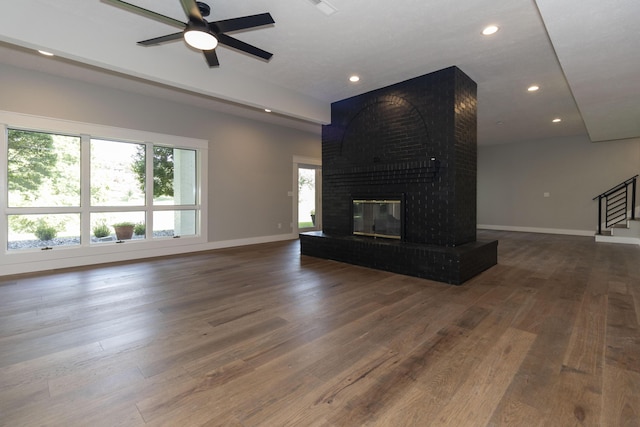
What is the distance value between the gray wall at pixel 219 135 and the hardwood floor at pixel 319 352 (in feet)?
8.20

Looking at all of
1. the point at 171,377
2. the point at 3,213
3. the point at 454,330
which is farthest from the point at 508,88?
the point at 3,213

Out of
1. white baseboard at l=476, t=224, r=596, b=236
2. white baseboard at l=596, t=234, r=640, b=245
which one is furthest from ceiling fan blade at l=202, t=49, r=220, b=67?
white baseboard at l=476, t=224, r=596, b=236

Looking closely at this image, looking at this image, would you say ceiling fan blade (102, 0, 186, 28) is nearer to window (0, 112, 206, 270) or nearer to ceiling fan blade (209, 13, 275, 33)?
ceiling fan blade (209, 13, 275, 33)

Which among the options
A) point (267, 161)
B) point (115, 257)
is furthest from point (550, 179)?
point (115, 257)

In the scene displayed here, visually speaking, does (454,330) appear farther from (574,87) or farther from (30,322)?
(574,87)

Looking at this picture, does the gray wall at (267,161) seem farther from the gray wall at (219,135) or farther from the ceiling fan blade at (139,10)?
the ceiling fan blade at (139,10)

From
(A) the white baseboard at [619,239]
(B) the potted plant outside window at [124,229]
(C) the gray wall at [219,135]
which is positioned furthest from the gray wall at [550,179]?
(B) the potted plant outside window at [124,229]

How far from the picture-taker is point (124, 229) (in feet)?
16.5

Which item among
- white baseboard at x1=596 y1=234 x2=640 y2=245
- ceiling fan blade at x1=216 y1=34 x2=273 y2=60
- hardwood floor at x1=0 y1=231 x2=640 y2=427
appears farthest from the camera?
white baseboard at x1=596 y1=234 x2=640 y2=245

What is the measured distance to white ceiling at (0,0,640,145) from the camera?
8.80ft

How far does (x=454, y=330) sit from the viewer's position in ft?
7.58

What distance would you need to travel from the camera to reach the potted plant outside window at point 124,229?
196 inches

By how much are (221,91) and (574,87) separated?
4.85 metres

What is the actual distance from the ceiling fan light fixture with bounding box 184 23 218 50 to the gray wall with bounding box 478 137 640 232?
30.8 feet
